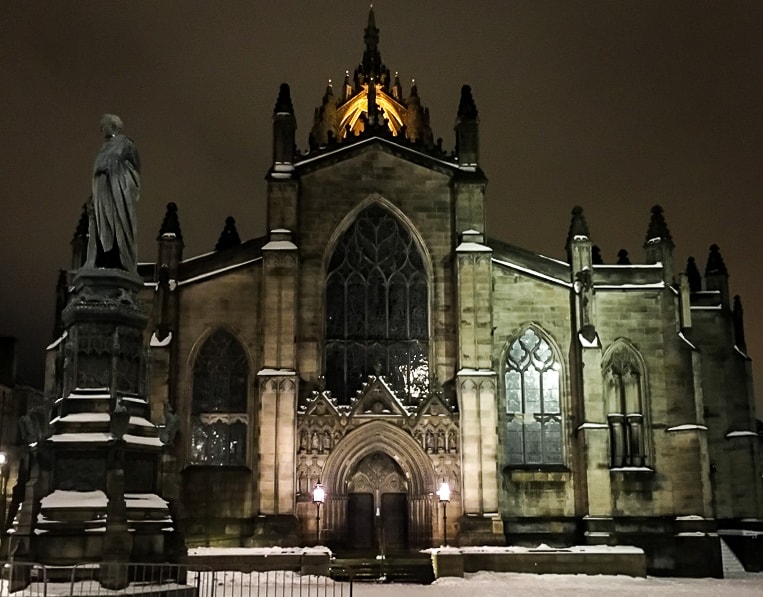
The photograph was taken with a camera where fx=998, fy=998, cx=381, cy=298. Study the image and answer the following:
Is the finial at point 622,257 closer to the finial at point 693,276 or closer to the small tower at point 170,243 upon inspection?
the finial at point 693,276

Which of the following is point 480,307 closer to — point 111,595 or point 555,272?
point 555,272

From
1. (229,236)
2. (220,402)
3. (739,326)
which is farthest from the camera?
(229,236)

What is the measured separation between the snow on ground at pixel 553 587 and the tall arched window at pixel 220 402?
8.07 m

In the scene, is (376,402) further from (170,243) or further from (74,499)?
(74,499)

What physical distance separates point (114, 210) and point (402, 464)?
703 inches

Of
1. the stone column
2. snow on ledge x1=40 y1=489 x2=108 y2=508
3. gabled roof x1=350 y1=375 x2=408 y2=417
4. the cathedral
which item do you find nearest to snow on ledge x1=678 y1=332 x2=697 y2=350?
the cathedral

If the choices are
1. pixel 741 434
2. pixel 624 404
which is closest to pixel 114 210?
pixel 624 404

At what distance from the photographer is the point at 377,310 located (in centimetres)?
3441

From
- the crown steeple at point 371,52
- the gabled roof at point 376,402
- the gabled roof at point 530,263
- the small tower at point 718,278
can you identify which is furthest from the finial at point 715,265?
the crown steeple at point 371,52

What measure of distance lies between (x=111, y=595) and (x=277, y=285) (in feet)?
65.6

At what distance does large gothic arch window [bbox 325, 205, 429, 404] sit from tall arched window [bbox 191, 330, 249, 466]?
9.90ft

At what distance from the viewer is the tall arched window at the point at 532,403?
33531mm

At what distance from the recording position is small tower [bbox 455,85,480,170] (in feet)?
115

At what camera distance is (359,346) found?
3394 centimetres
